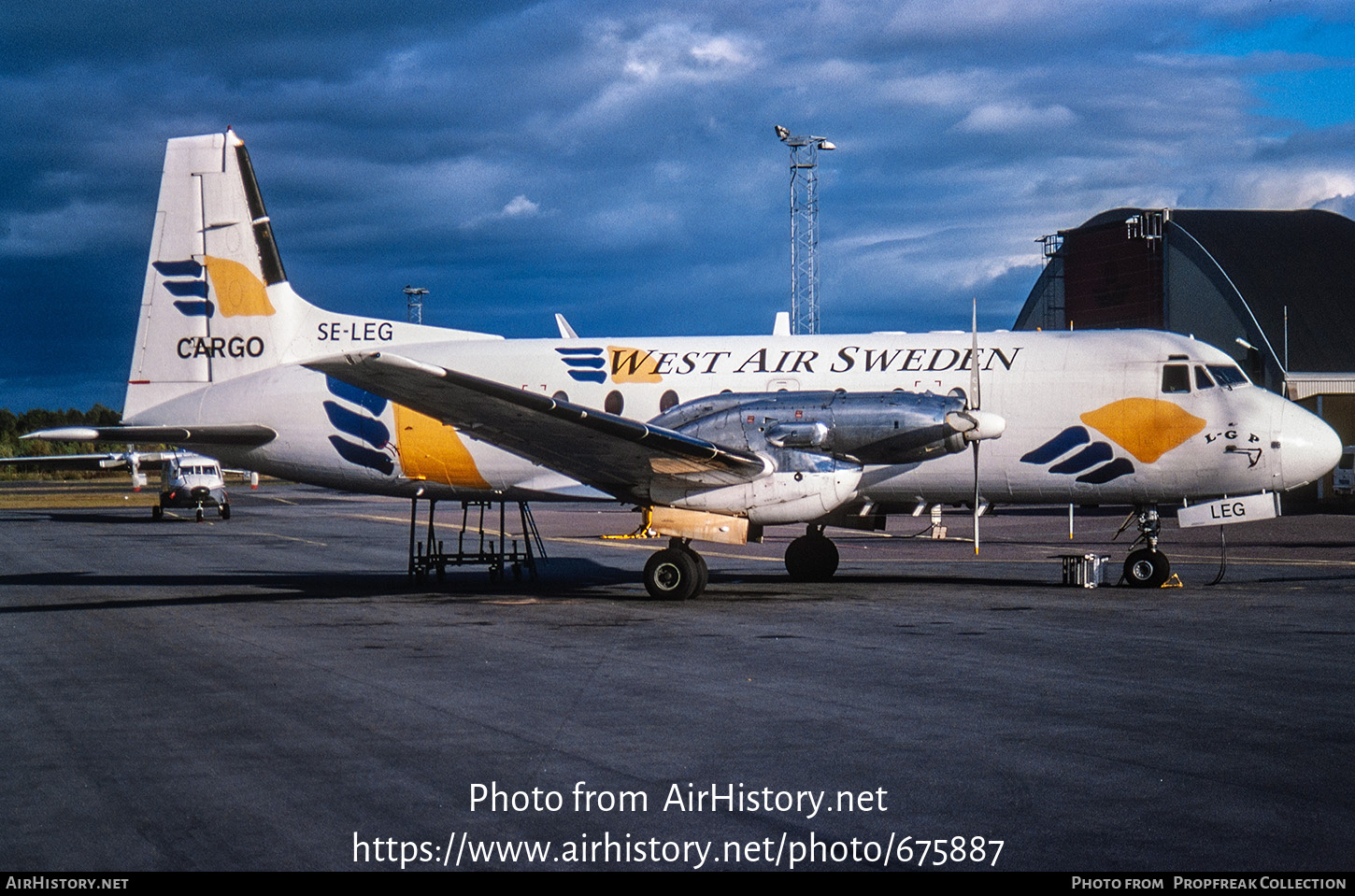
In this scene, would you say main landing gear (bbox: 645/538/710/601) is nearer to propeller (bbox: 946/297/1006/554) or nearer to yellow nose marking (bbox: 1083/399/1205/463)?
propeller (bbox: 946/297/1006/554)

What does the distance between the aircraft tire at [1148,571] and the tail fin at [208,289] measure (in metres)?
13.7

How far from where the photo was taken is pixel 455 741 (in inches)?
322

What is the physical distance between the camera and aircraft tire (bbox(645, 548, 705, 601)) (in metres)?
17.3

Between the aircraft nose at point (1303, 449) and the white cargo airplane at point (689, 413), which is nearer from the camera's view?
the white cargo airplane at point (689, 413)

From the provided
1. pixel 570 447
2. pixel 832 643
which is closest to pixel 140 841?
pixel 832 643

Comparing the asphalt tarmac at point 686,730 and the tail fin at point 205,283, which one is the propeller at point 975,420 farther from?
the tail fin at point 205,283

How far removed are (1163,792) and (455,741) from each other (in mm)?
4557

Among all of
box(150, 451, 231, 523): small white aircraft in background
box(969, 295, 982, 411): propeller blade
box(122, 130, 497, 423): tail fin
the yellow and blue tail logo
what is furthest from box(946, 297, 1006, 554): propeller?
box(150, 451, 231, 523): small white aircraft in background

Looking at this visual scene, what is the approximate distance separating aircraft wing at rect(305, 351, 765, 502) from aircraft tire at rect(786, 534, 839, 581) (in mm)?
3792

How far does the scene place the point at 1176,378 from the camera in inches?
736

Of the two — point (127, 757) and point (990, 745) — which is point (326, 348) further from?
point (990, 745)

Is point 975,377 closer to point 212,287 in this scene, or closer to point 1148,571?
point 1148,571

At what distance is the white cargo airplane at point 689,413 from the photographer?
17078 mm

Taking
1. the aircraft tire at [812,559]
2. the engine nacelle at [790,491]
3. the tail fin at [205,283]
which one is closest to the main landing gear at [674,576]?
the engine nacelle at [790,491]
